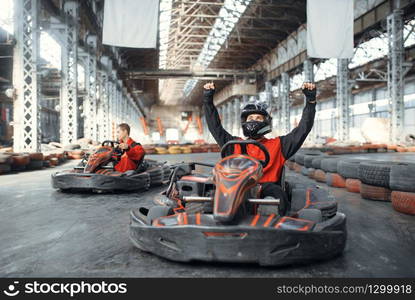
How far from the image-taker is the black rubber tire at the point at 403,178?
11.7ft

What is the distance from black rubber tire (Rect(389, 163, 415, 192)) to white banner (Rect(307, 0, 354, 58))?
8095 millimetres

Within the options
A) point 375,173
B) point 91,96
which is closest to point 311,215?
point 375,173

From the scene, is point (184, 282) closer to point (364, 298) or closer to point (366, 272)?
point (364, 298)

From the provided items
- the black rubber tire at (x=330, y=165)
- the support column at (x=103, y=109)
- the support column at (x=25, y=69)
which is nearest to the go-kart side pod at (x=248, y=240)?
the black rubber tire at (x=330, y=165)

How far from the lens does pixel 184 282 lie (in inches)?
73.8

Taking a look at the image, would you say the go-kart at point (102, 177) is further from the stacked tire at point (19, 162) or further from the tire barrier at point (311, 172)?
the stacked tire at point (19, 162)

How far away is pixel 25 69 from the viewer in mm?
9578

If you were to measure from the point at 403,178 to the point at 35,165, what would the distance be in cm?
914

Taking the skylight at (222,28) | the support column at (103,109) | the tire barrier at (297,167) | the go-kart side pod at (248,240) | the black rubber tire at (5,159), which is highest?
the skylight at (222,28)

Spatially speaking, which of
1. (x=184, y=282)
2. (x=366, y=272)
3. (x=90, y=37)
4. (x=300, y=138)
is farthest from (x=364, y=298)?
(x=90, y=37)

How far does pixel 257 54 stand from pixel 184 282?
2537 centimetres

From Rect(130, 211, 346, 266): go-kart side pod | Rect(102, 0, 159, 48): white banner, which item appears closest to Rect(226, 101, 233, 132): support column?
Rect(102, 0, 159, 48): white banner

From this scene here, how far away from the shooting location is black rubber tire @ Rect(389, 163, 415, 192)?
3567 mm

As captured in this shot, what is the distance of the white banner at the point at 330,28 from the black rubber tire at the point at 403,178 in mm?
8095
